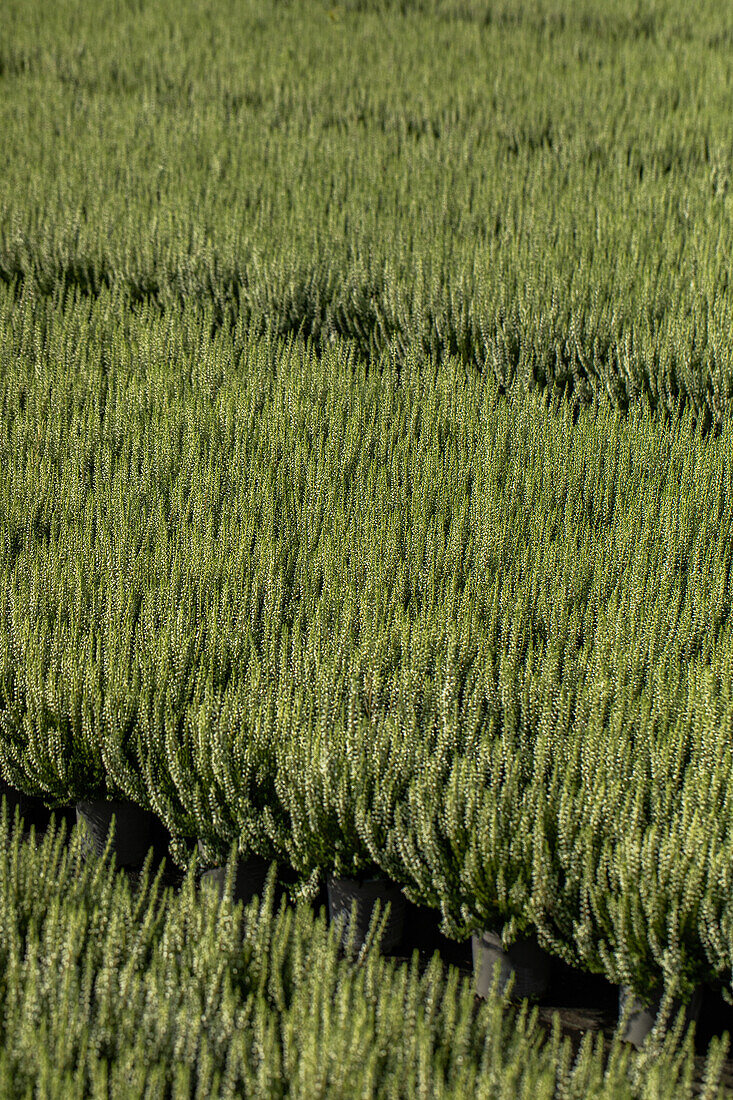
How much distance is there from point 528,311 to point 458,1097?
365 centimetres

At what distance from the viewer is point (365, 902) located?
2.54 m

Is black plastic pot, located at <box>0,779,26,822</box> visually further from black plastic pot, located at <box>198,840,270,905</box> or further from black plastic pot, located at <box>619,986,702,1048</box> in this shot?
black plastic pot, located at <box>619,986,702,1048</box>

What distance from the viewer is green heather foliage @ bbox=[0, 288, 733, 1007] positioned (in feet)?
7.31

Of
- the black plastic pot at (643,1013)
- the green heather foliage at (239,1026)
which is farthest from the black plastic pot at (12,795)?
the black plastic pot at (643,1013)

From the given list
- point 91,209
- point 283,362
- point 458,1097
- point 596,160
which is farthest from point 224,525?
point 596,160

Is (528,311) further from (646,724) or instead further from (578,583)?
(646,724)

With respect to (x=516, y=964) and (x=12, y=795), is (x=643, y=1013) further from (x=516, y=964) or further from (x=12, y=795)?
(x=12, y=795)

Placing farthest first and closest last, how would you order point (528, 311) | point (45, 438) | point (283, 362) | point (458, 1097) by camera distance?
1. point (528, 311)
2. point (283, 362)
3. point (45, 438)
4. point (458, 1097)

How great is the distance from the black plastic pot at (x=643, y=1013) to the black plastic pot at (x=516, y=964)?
0.20m

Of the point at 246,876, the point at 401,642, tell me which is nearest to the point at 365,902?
the point at 246,876

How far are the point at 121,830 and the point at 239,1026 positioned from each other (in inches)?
45.0

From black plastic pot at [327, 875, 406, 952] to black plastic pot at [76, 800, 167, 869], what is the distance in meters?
0.53

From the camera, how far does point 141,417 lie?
155 inches

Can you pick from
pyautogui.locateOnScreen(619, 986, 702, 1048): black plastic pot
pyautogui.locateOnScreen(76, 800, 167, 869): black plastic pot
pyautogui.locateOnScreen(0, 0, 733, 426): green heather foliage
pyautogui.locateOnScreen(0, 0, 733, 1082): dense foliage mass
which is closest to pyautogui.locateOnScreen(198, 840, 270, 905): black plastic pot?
pyautogui.locateOnScreen(0, 0, 733, 1082): dense foliage mass
